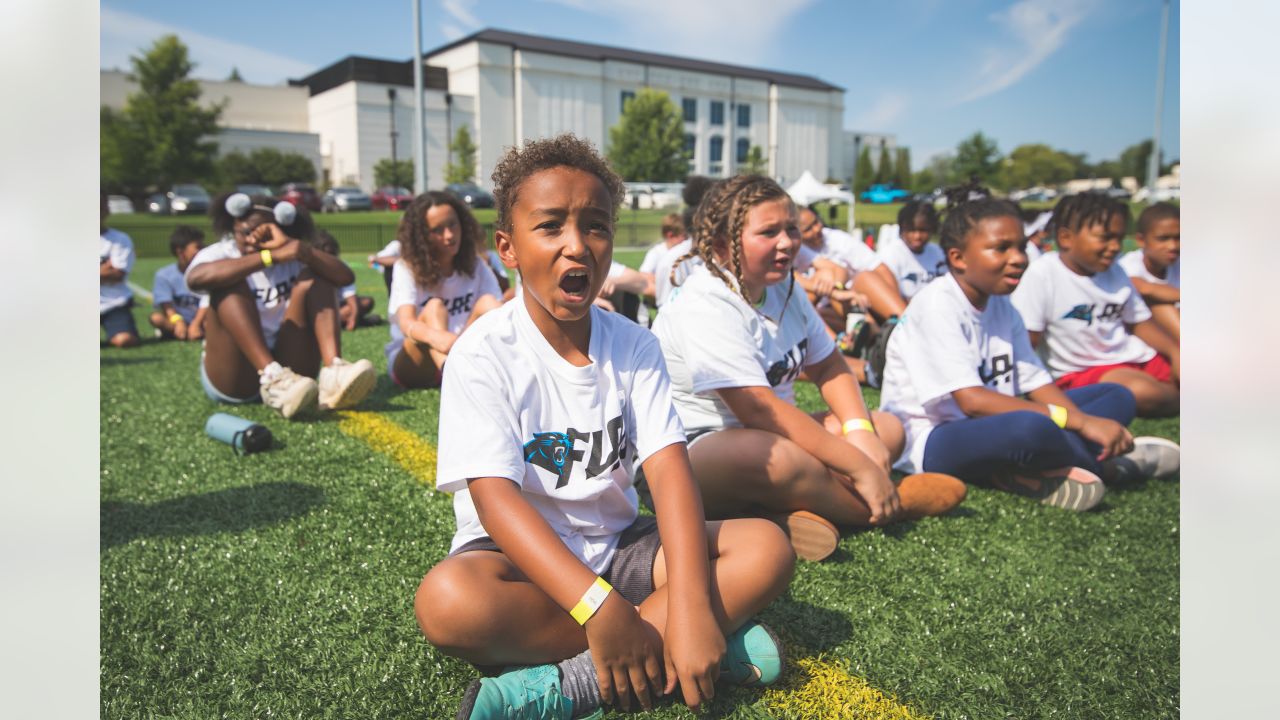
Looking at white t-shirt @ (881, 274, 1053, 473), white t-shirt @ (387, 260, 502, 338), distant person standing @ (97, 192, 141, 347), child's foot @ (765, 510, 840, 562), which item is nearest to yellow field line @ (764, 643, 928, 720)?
child's foot @ (765, 510, 840, 562)

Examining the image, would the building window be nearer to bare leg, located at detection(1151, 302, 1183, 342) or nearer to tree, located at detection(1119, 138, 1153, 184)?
tree, located at detection(1119, 138, 1153, 184)

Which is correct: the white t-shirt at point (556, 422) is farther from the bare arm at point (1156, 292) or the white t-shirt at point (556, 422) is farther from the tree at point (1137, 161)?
the tree at point (1137, 161)

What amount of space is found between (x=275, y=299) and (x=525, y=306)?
3.82m

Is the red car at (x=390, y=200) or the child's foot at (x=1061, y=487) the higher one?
the red car at (x=390, y=200)

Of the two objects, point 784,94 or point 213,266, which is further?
point 784,94

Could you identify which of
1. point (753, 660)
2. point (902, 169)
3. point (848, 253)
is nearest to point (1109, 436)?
point (753, 660)

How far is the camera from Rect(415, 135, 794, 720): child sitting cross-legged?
1.89 meters

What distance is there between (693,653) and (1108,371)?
Result: 14.7 feet

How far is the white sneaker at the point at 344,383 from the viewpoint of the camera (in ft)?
16.4

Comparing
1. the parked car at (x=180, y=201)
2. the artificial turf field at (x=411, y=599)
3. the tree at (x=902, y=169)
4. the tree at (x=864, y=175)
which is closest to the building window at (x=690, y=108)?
the tree at (x=864, y=175)

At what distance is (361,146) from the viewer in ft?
219

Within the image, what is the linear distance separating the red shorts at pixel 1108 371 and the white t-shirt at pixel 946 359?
4.65 feet
